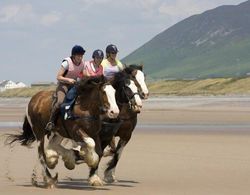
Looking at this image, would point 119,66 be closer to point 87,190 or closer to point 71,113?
point 71,113

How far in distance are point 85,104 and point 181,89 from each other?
117m

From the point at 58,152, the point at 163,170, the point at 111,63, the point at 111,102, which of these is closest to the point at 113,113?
the point at 111,102

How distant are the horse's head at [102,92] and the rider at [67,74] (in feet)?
1.00

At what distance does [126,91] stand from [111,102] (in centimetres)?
86

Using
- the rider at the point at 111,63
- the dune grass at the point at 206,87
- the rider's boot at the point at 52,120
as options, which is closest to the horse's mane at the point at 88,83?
the rider's boot at the point at 52,120

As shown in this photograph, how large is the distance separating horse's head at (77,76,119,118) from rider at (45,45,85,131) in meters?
0.31

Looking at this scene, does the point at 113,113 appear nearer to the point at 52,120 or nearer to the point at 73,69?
the point at 52,120

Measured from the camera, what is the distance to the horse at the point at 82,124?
44.3 feet

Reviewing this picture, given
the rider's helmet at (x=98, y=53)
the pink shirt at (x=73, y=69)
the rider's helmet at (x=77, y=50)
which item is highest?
the rider's helmet at (x=77, y=50)

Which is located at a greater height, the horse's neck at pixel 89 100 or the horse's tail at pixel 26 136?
the horse's neck at pixel 89 100

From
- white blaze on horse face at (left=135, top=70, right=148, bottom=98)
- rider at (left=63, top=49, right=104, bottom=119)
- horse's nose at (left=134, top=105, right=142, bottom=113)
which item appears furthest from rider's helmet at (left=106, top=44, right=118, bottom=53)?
horse's nose at (left=134, top=105, right=142, bottom=113)

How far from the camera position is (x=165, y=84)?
139500mm

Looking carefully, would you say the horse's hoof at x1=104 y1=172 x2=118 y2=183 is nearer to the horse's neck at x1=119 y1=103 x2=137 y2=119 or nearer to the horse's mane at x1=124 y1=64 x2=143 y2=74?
the horse's neck at x1=119 y1=103 x2=137 y2=119

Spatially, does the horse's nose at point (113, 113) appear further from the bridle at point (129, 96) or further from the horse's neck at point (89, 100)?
the bridle at point (129, 96)
